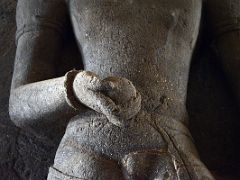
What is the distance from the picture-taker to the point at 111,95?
144cm

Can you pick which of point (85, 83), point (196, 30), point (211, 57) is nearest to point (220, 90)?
point (211, 57)

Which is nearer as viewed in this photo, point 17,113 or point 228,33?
point 17,113

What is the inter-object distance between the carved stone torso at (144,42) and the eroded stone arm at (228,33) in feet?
0.33

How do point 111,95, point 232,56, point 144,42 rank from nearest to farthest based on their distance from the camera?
point 111,95
point 144,42
point 232,56

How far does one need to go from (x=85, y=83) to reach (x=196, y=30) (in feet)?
1.72

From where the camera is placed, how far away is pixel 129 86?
144 cm

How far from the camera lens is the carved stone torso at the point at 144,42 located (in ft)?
5.42

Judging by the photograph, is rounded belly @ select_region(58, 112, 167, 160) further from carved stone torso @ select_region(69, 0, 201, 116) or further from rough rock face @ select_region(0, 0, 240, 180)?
rough rock face @ select_region(0, 0, 240, 180)

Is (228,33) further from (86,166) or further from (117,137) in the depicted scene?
(86,166)

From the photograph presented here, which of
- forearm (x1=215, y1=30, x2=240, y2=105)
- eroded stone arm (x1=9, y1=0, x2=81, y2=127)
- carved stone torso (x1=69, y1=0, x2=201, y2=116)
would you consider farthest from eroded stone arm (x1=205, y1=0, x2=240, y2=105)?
eroded stone arm (x1=9, y1=0, x2=81, y2=127)

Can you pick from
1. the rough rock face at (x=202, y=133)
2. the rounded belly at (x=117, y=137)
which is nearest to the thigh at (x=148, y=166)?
the rounded belly at (x=117, y=137)

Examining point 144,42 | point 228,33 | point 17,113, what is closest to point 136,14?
point 144,42

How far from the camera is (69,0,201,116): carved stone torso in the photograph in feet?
5.42

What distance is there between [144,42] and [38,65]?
1.15 ft
